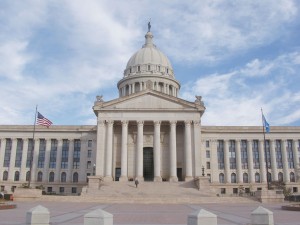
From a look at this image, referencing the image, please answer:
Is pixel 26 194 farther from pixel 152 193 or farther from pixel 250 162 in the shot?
pixel 250 162

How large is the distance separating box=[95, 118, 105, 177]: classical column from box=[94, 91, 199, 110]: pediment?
11.8 ft

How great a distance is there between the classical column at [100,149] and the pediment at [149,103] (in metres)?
3.60

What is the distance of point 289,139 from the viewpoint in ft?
262

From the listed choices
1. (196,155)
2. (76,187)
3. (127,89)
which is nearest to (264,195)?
(196,155)

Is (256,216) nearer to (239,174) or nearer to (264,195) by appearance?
(264,195)

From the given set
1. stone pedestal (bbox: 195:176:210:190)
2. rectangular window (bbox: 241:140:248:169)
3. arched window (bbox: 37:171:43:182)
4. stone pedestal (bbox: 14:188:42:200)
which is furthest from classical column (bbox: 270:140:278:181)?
stone pedestal (bbox: 14:188:42:200)

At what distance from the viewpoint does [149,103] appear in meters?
65.5

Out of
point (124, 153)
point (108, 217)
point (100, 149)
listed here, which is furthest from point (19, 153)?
point (108, 217)

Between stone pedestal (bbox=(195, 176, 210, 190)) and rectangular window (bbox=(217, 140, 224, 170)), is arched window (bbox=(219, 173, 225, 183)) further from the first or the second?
stone pedestal (bbox=(195, 176, 210, 190))

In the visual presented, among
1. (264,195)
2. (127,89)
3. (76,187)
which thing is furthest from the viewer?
(127,89)

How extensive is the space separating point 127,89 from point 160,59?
13.2 metres

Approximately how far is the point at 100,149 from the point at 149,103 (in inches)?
499

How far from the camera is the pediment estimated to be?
6456 centimetres

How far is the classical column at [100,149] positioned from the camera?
6153 cm
